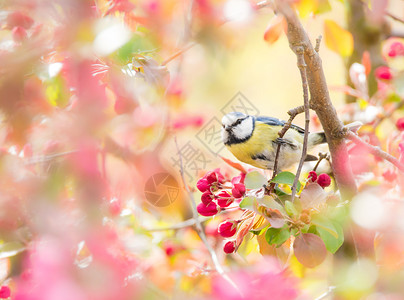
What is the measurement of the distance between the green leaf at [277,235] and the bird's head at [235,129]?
0.94 m

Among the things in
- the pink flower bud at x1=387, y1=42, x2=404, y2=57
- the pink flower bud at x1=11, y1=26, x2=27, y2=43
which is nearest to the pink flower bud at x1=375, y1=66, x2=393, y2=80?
the pink flower bud at x1=387, y1=42, x2=404, y2=57

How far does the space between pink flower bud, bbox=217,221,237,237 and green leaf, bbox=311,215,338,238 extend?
17 cm

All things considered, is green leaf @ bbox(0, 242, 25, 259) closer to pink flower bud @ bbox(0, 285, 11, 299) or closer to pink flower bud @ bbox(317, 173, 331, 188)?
pink flower bud @ bbox(0, 285, 11, 299)

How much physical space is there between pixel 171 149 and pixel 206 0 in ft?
2.21

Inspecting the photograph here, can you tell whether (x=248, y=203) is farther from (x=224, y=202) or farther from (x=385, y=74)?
(x=385, y=74)

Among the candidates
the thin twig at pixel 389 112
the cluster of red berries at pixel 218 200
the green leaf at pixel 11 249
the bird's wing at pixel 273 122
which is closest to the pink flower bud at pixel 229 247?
the cluster of red berries at pixel 218 200

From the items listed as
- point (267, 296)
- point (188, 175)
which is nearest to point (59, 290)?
point (267, 296)

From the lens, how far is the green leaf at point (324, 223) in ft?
2.29

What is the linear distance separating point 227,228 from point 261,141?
2.75 feet

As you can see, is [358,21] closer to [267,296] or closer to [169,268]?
[169,268]

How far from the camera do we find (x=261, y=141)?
164cm

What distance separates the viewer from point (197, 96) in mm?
1689

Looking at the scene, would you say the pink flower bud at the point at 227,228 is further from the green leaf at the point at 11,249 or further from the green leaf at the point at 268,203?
the green leaf at the point at 11,249

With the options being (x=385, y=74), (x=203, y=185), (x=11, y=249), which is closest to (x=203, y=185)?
A: (x=203, y=185)
